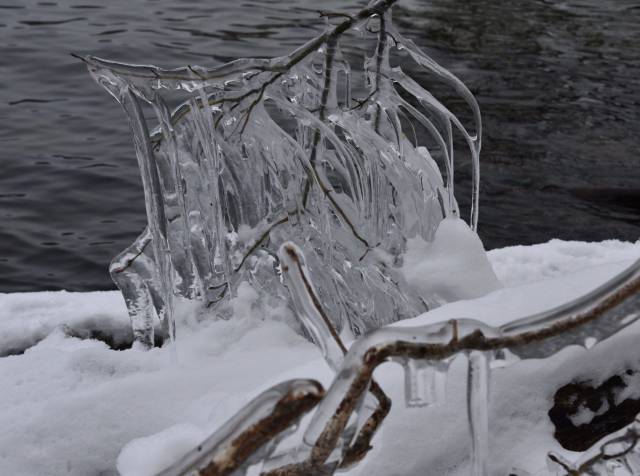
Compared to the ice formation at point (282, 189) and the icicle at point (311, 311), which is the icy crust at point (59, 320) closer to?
the ice formation at point (282, 189)

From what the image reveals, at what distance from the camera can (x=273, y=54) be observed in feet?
29.1

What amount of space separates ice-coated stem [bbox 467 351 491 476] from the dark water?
12.9ft

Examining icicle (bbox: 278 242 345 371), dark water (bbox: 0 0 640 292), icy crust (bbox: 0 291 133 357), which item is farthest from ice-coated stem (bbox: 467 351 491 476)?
dark water (bbox: 0 0 640 292)

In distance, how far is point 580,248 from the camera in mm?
4242

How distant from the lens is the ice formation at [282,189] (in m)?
2.76

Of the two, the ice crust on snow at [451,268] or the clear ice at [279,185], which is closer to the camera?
the clear ice at [279,185]

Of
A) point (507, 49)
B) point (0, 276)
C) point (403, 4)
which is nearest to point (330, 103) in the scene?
point (0, 276)

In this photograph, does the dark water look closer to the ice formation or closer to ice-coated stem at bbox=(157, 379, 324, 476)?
the ice formation

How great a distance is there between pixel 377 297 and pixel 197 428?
1110 mm

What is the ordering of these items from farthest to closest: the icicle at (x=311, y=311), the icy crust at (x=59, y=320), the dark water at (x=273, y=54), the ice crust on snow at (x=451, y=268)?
1. the dark water at (x=273, y=54)
2. the icy crust at (x=59, y=320)
3. the ice crust on snow at (x=451, y=268)
4. the icicle at (x=311, y=311)

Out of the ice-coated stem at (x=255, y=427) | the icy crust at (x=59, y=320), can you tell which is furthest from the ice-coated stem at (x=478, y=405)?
the icy crust at (x=59, y=320)

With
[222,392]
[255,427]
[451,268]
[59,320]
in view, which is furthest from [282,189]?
[255,427]

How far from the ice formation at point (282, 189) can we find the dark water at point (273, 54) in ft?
8.00

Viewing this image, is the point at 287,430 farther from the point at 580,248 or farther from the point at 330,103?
the point at 580,248
